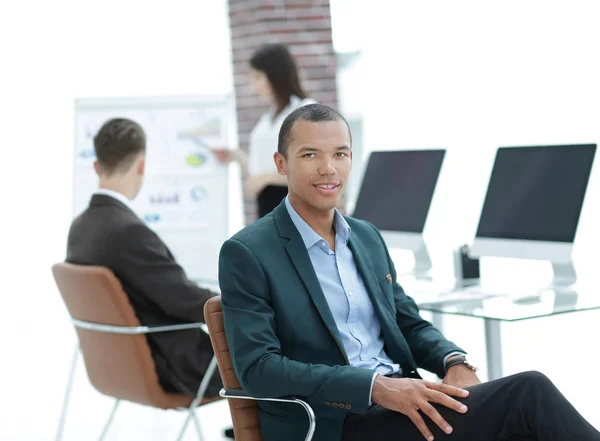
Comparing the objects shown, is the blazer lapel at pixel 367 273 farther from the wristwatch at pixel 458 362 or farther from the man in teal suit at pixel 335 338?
the wristwatch at pixel 458 362

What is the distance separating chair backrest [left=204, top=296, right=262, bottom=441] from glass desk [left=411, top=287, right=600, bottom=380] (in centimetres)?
77

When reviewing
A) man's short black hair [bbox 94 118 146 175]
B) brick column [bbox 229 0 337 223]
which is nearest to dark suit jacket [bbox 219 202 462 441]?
man's short black hair [bbox 94 118 146 175]

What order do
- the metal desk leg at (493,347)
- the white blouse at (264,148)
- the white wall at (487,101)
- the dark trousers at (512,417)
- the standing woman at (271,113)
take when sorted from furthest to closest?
1. the white wall at (487,101)
2. the white blouse at (264,148)
3. the standing woman at (271,113)
4. the metal desk leg at (493,347)
5. the dark trousers at (512,417)

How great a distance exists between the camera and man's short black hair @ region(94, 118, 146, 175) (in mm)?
3387

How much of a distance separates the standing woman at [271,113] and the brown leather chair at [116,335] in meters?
1.58

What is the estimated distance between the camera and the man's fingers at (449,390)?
1911 mm

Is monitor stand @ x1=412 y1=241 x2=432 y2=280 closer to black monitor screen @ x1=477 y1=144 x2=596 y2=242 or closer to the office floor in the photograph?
black monitor screen @ x1=477 y1=144 x2=596 y2=242

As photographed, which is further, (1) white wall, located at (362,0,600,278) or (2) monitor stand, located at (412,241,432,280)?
(1) white wall, located at (362,0,600,278)

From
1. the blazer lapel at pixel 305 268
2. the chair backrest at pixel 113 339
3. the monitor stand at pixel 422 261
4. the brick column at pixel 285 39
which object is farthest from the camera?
the brick column at pixel 285 39

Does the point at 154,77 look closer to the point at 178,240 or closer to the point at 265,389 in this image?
the point at 178,240

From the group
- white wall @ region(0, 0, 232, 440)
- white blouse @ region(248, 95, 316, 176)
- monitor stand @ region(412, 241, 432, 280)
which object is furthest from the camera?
white wall @ region(0, 0, 232, 440)

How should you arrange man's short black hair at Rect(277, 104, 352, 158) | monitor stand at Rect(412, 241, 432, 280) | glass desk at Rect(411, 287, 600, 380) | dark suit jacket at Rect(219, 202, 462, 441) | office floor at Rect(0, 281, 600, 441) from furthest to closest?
office floor at Rect(0, 281, 600, 441) < monitor stand at Rect(412, 241, 432, 280) < glass desk at Rect(411, 287, 600, 380) < man's short black hair at Rect(277, 104, 352, 158) < dark suit jacket at Rect(219, 202, 462, 441)

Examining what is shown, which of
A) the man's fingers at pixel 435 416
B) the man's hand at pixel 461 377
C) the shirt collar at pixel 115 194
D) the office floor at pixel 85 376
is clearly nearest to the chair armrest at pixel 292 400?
the man's fingers at pixel 435 416

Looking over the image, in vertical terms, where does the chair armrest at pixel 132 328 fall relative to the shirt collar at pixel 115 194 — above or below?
below
